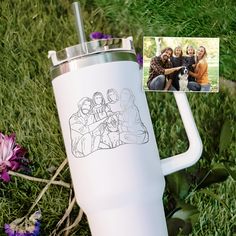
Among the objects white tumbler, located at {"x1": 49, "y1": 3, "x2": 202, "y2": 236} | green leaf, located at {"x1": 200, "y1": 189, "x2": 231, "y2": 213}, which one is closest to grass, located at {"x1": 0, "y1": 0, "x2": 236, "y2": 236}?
green leaf, located at {"x1": 200, "y1": 189, "x2": 231, "y2": 213}

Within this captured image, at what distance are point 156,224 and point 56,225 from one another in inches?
8.0

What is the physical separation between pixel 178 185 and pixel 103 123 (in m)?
0.22

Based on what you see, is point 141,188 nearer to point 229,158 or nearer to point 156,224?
point 156,224

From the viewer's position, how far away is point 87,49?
862 millimetres

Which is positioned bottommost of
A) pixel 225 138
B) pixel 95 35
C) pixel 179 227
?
pixel 179 227

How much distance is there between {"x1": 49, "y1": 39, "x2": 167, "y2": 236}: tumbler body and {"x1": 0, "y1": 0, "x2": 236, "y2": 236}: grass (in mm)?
143

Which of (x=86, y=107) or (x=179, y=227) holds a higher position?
(x=86, y=107)

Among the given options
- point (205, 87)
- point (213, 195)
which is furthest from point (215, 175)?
point (205, 87)

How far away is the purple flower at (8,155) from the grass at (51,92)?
0.02 meters

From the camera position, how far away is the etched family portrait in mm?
857

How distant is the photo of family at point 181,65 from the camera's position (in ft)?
3.27

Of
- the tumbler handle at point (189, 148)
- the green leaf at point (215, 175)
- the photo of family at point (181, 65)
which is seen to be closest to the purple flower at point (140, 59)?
the photo of family at point (181, 65)

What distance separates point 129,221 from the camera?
34.1 inches

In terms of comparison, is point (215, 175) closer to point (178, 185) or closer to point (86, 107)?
point (178, 185)
